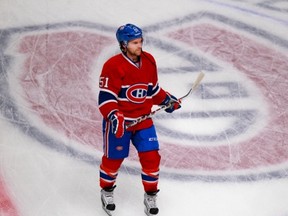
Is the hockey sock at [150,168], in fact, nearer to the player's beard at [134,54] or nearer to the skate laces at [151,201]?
the skate laces at [151,201]

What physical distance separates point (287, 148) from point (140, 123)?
4.13 feet

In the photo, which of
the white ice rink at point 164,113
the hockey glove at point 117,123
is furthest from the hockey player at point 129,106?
the white ice rink at point 164,113

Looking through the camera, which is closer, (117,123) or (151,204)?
(117,123)

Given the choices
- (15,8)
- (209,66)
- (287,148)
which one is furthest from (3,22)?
(287,148)

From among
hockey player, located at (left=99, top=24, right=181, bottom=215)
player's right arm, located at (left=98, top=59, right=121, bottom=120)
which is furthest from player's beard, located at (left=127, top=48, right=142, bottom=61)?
player's right arm, located at (left=98, top=59, right=121, bottom=120)

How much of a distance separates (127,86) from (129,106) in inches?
4.8

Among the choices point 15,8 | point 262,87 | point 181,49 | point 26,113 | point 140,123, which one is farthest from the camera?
point 15,8

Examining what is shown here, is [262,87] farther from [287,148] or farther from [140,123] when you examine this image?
[140,123]

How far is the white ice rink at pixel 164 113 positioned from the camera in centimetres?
371

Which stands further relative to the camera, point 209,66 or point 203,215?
point 209,66

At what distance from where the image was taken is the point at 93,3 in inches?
235

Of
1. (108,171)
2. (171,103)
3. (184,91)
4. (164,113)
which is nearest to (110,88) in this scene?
(171,103)

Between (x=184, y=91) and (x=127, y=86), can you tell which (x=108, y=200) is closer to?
(x=127, y=86)

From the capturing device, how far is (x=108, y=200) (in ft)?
11.6
